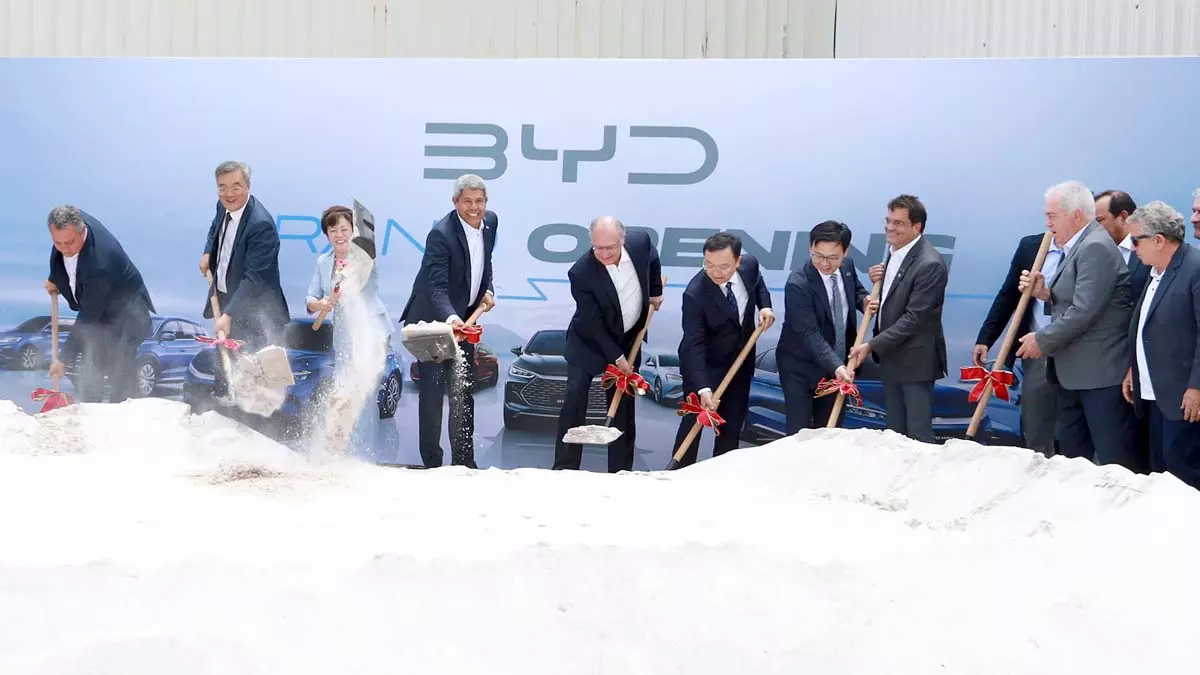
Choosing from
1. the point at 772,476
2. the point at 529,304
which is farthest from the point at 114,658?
the point at 529,304

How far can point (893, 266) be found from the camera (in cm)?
526

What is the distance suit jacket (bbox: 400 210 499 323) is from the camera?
17.9 ft

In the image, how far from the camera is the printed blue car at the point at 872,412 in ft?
17.5

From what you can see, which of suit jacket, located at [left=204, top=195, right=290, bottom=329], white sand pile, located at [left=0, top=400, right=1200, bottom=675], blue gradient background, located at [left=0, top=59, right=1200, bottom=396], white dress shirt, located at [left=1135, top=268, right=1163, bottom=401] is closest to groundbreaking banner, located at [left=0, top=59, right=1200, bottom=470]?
blue gradient background, located at [left=0, top=59, right=1200, bottom=396]

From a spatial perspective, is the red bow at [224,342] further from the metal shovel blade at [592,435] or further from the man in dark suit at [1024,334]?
the man in dark suit at [1024,334]

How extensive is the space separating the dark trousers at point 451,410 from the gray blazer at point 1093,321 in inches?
107

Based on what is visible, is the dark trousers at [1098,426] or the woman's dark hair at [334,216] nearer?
the dark trousers at [1098,426]

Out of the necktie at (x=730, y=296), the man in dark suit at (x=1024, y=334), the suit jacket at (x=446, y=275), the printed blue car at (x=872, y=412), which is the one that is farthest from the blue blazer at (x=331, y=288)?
the man in dark suit at (x=1024, y=334)

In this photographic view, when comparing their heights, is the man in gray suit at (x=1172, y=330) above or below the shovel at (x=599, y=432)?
above

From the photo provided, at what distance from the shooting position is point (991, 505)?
143 inches

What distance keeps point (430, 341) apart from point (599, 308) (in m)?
0.85

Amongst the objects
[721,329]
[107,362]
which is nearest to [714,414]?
[721,329]

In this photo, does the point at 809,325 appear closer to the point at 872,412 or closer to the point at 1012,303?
the point at 872,412

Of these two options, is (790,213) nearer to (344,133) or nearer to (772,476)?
(772,476)
